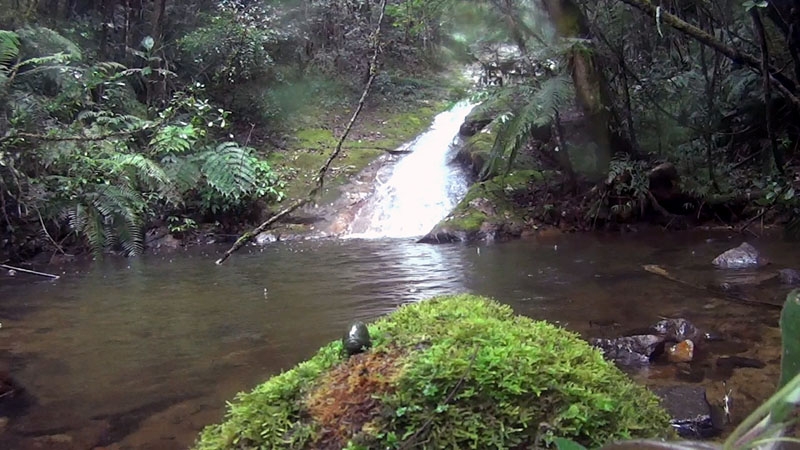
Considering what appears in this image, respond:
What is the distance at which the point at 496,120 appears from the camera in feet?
30.5

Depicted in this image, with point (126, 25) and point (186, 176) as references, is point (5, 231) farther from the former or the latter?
point (126, 25)

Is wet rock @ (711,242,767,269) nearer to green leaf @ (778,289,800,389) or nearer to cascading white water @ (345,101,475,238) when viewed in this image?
cascading white water @ (345,101,475,238)

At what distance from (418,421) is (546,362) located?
15.8 inches

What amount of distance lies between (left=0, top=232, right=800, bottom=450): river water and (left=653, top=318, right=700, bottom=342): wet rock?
194 millimetres

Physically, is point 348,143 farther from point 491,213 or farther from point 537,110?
point 537,110

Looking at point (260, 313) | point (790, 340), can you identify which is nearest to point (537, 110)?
point (260, 313)

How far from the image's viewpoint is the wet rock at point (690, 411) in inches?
108

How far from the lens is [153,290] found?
6914mm

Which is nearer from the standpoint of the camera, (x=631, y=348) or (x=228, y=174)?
(x=631, y=348)

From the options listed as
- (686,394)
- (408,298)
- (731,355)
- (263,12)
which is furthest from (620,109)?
(263,12)

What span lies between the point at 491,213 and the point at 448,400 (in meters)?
8.72

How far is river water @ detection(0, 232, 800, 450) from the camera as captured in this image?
139 inches

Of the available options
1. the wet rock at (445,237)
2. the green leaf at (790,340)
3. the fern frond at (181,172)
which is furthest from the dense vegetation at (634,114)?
the green leaf at (790,340)

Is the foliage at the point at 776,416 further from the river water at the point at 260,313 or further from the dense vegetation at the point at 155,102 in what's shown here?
the dense vegetation at the point at 155,102
